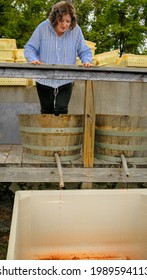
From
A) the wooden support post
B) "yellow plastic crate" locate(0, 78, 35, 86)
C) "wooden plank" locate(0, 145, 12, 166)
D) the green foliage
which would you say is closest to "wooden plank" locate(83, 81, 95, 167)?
the wooden support post

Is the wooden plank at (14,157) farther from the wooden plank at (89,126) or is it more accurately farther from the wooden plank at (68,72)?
the wooden plank at (68,72)

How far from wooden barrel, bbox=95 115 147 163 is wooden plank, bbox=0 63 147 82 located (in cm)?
45

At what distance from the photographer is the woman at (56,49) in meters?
3.43

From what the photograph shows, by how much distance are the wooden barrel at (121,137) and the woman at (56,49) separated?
0.47m

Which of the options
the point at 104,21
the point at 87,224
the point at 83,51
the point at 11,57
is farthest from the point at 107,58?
the point at 104,21

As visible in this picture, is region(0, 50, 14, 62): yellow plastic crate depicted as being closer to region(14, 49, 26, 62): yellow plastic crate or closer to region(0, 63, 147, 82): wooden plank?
region(14, 49, 26, 62): yellow plastic crate

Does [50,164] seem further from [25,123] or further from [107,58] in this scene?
[107,58]

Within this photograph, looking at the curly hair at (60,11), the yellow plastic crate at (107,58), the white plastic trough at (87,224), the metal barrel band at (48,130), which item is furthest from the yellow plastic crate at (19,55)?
the white plastic trough at (87,224)

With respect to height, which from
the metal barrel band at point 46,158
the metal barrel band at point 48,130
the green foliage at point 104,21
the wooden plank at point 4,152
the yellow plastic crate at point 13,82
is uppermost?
the green foliage at point 104,21

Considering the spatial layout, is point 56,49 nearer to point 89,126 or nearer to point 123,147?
point 89,126

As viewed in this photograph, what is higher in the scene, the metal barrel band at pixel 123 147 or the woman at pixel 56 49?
the woman at pixel 56 49

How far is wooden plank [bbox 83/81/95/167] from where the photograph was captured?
332 cm

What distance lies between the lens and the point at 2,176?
11.0ft

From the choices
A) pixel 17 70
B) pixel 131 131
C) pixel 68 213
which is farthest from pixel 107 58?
pixel 68 213
